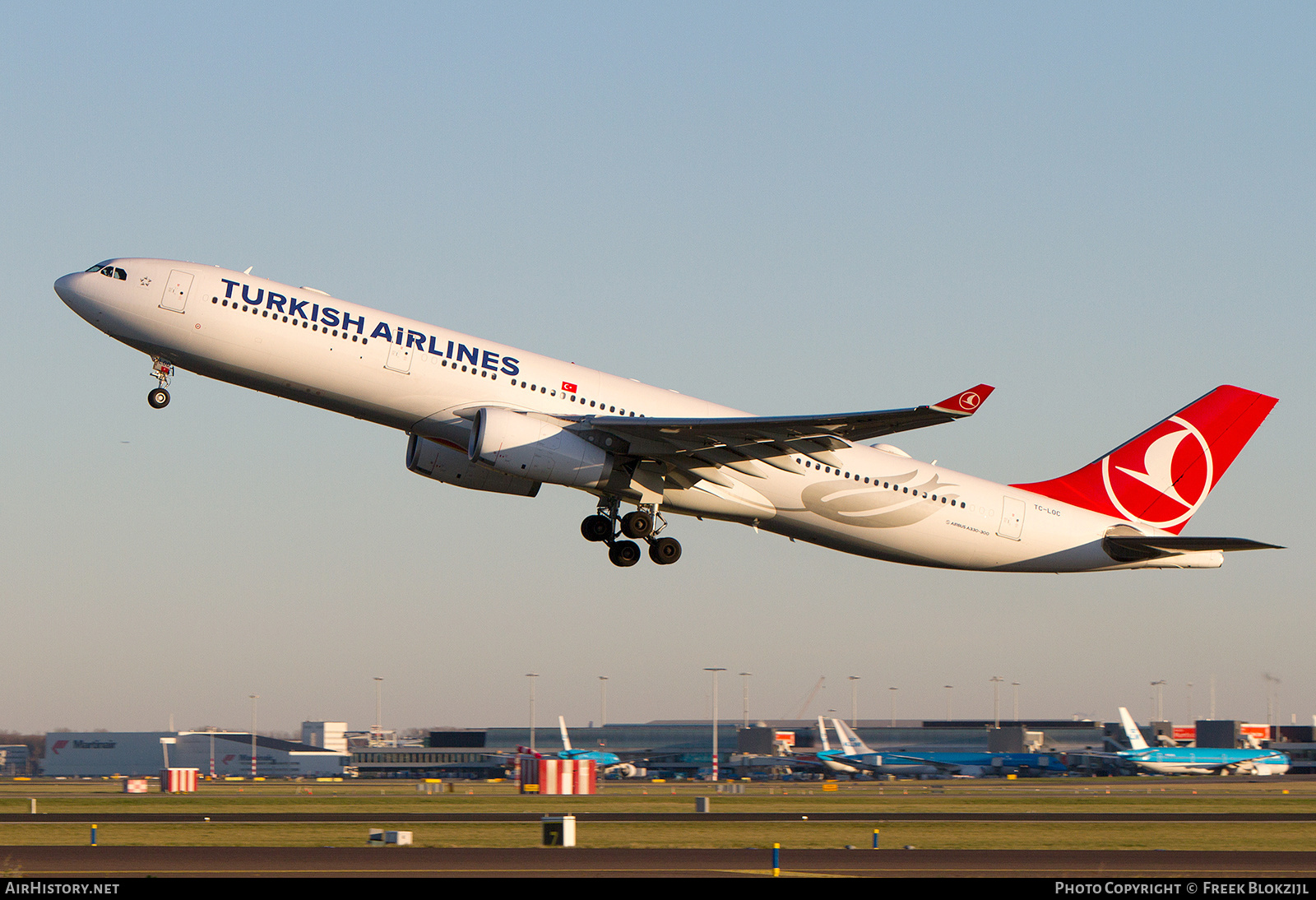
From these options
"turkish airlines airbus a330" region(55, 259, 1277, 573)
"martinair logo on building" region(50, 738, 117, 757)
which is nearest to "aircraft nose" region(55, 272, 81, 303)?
"turkish airlines airbus a330" region(55, 259, 1277, 573)

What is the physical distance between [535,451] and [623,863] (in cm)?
1122

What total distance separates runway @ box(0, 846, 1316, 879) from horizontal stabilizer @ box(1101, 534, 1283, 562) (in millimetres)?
10530

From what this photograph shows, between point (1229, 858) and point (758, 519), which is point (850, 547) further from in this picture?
point (1229, 858)

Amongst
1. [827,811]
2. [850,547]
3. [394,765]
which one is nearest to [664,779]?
[394,765]

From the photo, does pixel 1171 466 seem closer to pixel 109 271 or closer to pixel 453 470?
pixel 453 470

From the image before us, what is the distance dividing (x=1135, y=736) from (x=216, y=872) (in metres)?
79.9

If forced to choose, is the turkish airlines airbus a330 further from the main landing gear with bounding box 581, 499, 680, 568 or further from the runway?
the runway

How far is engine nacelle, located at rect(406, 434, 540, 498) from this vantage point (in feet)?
134

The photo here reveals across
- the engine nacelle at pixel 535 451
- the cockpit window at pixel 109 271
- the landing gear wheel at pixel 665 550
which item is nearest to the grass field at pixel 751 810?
the landing gear wheel at pixel 665 550

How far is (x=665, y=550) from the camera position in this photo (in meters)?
41.6

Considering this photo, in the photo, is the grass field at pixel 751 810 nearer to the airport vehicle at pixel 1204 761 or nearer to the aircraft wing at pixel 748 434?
the airport vehicle at pixel 1204 761

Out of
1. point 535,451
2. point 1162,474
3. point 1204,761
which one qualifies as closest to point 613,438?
point 535,451

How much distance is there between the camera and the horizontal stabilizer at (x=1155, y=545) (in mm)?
43000

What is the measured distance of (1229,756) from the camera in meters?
90.5
